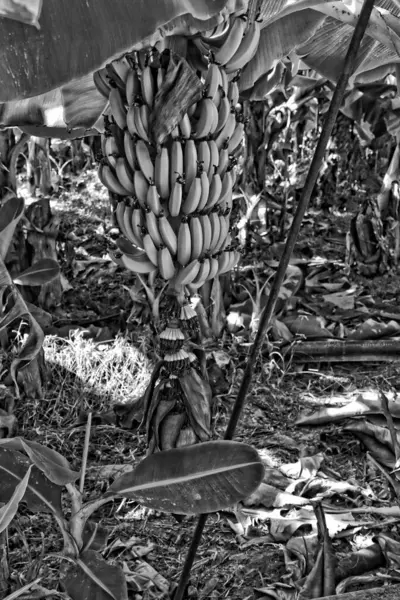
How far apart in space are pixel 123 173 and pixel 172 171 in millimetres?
103

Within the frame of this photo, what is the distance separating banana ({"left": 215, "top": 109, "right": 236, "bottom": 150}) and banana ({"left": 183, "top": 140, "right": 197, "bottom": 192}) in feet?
0.24

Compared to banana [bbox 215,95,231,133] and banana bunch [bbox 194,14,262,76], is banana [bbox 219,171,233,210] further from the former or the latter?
banana bunch [bbox 194,14,262,76]

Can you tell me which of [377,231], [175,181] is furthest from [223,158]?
[377,231]

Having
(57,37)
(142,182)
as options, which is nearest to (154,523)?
(142,182)

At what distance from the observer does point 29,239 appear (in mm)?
2707

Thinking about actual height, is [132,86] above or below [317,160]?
above

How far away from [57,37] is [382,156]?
15.0 feet

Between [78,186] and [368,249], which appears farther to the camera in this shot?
[78,186]

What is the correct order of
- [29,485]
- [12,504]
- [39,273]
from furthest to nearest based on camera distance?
[39,273]
[29,485]
[12,504]

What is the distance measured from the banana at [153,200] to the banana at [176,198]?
0.03m

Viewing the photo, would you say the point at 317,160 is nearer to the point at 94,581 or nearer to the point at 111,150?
the point at 111,150

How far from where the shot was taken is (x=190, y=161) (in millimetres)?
1255

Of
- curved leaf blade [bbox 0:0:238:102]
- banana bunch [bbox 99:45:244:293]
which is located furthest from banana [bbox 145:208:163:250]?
curved leaf blade [bbox 0:0:238:102]

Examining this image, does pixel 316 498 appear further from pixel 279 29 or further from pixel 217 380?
pixel 279 29
